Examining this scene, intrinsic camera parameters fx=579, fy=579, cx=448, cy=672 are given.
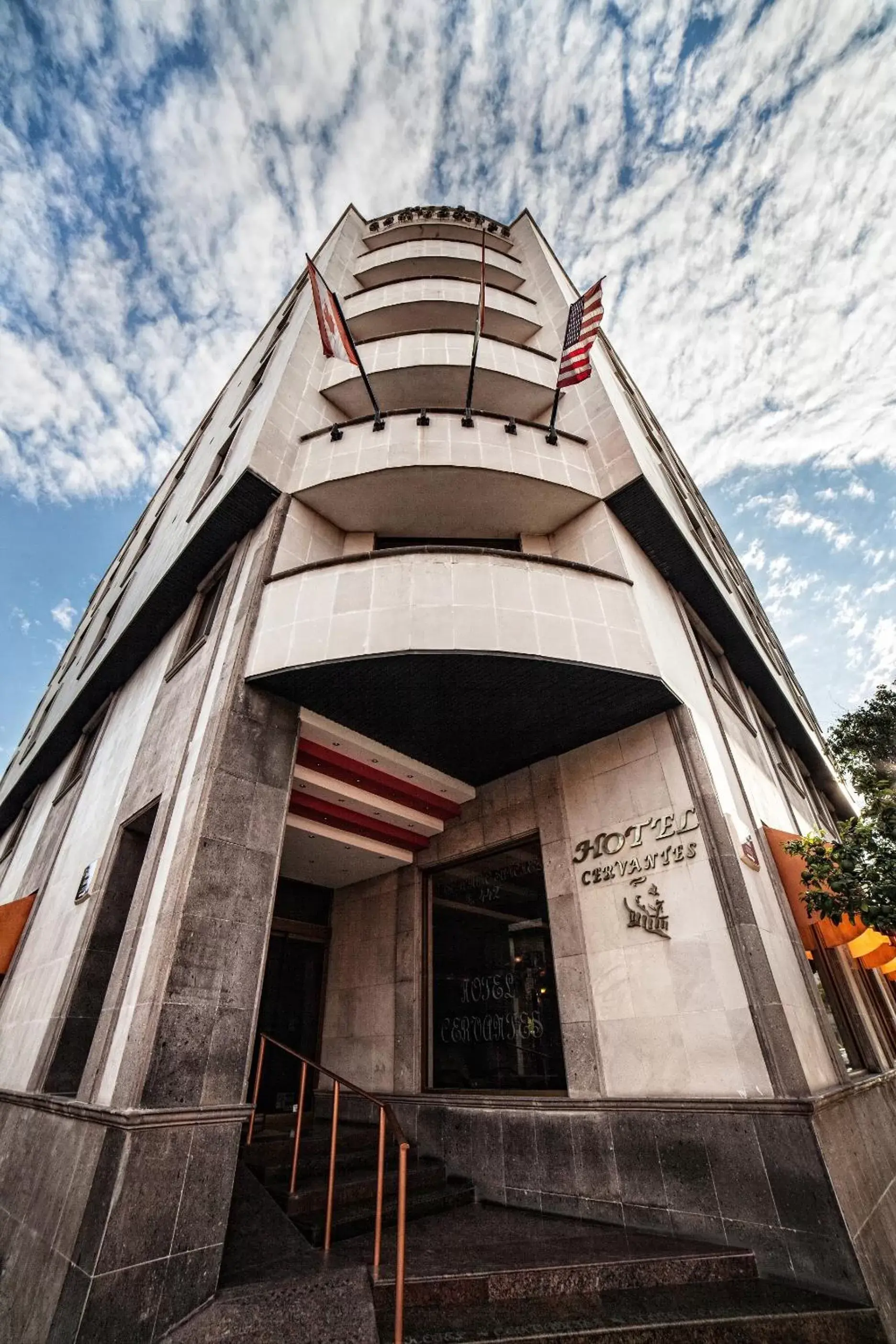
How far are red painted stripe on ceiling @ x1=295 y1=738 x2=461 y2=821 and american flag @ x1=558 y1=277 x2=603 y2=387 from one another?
7323mm

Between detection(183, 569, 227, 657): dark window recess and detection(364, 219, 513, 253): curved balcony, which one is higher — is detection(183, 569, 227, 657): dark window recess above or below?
below

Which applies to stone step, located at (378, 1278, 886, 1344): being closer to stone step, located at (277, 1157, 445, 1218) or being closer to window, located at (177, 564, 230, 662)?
stone step, located at (277, 1157, 445, 1218)

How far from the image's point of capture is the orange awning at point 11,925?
9.92m

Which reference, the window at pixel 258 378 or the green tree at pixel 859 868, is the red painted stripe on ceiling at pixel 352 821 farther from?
the window at pixel 258 378

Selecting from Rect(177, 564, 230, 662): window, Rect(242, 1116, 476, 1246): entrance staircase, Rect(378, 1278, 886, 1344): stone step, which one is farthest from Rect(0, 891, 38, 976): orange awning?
Rect(378, 1278, 886, 1344): stone step

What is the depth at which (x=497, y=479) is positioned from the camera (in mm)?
9758

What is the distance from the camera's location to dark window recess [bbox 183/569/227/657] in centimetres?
957

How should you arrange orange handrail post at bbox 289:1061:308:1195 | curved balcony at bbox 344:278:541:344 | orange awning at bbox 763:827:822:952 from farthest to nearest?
curved balcony at bbox 344:278:541:344, orange awning at bbox 763:827:822:952, orange handrail post at bbox 289:1061:308:1195

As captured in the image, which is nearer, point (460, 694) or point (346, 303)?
point (460, 694)

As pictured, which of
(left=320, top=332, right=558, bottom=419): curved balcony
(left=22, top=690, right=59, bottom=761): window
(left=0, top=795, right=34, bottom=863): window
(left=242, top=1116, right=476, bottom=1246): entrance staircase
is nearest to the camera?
(left=242, top=1116, right=476, bottom=1246): entrance staircase

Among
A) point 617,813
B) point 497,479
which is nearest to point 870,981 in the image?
point 617,813

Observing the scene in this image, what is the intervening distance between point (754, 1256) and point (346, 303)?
18653mm

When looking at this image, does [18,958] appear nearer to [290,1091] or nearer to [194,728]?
[290,1091]

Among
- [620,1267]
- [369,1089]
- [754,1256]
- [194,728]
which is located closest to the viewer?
[620,1267]
